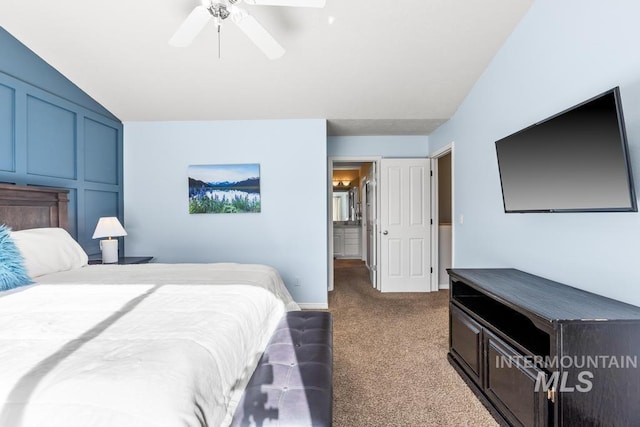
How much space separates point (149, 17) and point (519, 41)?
9.62 feet

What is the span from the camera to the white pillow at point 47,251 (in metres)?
2.12

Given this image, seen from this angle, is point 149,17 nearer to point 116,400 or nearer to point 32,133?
point 32,133

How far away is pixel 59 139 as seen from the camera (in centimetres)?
289

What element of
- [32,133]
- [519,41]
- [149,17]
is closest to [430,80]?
[519,41]

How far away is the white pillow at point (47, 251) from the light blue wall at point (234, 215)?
126 cm

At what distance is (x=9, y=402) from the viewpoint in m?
0.80

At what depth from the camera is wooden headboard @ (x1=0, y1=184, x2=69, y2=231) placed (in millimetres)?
2340

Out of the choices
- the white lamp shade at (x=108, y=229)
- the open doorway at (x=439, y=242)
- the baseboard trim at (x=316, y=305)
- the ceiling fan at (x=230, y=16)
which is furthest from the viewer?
the open doorway at (x=439, y=242)

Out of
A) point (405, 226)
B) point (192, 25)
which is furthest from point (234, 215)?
point (405, 226)

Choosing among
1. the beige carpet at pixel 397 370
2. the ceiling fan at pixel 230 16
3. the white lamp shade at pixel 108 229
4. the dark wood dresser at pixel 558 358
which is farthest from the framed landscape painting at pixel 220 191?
the dark wood dresser at pixel 558 358

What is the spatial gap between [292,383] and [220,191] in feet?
9.57

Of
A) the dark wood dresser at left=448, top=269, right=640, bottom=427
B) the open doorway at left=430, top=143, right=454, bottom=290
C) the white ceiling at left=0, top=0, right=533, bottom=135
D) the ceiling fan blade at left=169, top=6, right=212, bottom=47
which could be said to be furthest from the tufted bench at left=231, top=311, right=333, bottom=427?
the open doorway at left=430, top=143, right=454, bottom=290

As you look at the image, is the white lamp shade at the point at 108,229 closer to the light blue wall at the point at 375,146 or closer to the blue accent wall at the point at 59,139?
the blue accent wall at the point at 59,139

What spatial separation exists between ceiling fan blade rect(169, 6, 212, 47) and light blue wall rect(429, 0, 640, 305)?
7.39ft
